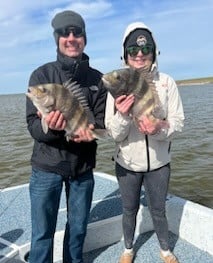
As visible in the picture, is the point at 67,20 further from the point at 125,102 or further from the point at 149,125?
the point at 149,125

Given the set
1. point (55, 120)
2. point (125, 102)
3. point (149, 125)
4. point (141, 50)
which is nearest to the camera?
point (55, 120)

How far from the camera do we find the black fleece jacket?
3.87 meters

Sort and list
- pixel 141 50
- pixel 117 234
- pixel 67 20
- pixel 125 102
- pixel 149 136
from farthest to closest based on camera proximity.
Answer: pixel 117 234 < pixel 149 136 < pixel 141 50 < pixel 67 20 < pixel 125 102

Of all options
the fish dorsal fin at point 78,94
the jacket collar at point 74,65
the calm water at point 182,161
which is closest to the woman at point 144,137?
the fish dorsal fin at point 78,94

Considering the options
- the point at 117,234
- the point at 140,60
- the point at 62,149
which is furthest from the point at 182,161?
the point at 62,149

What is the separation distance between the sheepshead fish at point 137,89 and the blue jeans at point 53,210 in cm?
91

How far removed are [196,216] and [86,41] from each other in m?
2.72

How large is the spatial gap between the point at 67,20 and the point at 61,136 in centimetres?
109

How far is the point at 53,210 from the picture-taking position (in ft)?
13.5

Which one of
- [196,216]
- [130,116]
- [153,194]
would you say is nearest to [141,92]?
[130,116]

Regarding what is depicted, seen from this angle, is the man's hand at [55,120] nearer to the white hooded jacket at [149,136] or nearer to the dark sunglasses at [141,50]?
the white hooded jacket at [149,136]

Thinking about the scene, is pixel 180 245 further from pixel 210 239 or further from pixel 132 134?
pixel 132 134

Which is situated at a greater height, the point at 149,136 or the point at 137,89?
the point at 137,89

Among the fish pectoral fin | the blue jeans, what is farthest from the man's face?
the blue jeans
